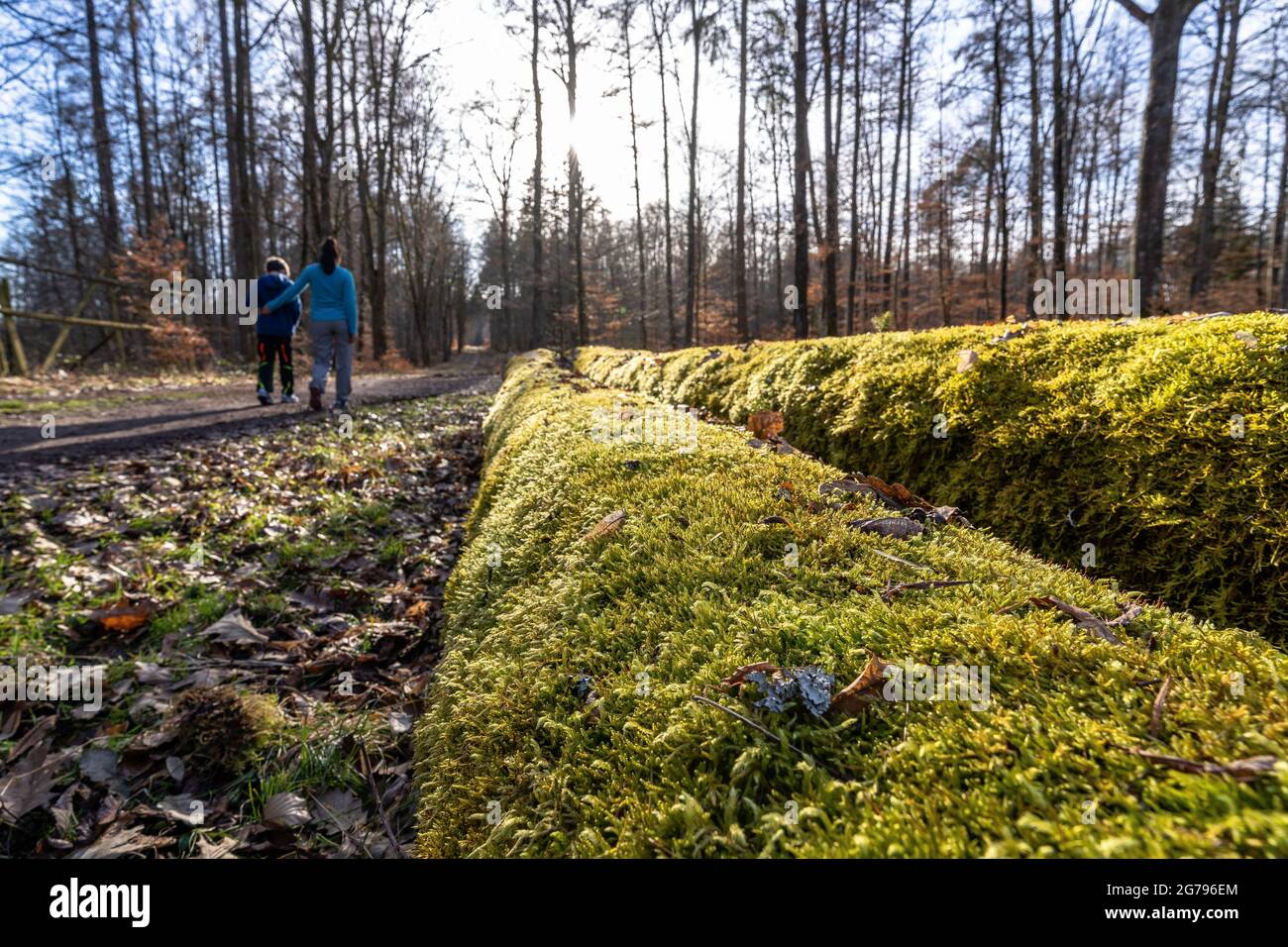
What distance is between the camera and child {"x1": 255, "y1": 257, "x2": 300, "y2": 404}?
8.70 meters

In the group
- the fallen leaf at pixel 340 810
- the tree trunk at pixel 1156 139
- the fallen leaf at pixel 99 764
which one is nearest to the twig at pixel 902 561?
the fallen leaf at pixel 340 810

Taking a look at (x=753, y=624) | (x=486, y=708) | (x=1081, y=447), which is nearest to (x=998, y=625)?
(x=753, y=624)

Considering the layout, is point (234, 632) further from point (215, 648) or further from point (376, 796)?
point (376, 796)

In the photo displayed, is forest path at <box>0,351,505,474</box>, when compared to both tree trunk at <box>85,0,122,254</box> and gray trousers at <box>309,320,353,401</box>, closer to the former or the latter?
gray trousers at <box>309,320,353,401</box>

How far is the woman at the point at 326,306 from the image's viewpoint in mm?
8414

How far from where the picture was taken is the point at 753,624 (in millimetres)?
1320

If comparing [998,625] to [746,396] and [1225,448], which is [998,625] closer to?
[1225,448]

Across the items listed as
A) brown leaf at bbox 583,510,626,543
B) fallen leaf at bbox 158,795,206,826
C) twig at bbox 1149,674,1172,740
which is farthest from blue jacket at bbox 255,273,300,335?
twig at bbox 1149,674,1172,740

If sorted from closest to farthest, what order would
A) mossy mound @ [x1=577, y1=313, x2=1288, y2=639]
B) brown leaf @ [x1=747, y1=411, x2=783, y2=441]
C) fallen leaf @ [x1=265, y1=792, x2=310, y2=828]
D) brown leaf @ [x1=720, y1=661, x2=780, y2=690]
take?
brown leaf @ [x1=720, y1=661, x2=780, y2=690] < mossy mound @ [x1=577, y1=313, x2=1288, y2=639] < fallen leaf @ [x1=265, y1=792, x2=310, y2=828] < brown leaf @ [x1=747, y1=411, x2=783, y2=441]

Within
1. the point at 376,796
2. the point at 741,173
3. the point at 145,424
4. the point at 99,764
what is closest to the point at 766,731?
the point at 376,796

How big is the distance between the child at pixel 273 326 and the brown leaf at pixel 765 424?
8124 mm

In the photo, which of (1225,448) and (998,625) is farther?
(1225,448)

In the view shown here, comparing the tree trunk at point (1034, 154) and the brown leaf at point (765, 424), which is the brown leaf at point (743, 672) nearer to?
the brown leaf at point (765, 424)
